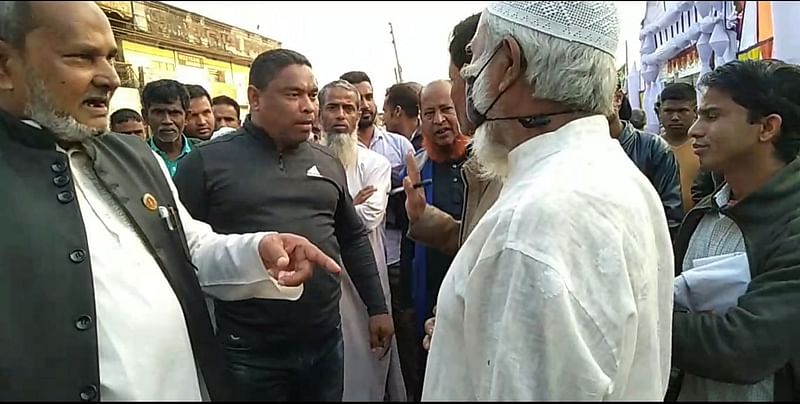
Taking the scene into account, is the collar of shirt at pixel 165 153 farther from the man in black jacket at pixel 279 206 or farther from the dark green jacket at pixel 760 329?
the dark green jacket at pixel 760 329

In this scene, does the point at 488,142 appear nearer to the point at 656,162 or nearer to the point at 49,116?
the point at 49,116

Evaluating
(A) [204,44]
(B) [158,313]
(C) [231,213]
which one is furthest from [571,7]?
(A) [204,44]

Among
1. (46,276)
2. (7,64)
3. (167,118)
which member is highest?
(167,118)

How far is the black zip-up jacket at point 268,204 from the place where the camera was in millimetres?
2527

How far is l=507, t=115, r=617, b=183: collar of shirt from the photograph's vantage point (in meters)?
1.23

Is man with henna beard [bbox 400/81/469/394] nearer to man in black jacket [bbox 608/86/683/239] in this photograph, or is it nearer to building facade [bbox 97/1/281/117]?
man in black jacket [bbox 608/86/683/239]

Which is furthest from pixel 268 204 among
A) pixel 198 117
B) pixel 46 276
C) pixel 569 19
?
pixel 198 117

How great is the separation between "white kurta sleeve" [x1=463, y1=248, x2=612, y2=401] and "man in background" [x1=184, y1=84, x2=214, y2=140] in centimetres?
433

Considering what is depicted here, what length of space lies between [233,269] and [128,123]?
305 cm

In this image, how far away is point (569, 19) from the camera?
1.26 m

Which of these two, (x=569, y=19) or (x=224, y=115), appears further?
(x=224, y=115)

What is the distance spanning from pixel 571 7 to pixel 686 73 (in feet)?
36.0

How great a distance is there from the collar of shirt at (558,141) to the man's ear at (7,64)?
1152mm

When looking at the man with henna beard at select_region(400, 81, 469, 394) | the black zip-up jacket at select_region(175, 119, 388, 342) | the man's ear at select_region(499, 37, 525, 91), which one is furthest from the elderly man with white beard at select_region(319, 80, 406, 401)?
the man's ear at select_region(499, 37, 525, 91)
